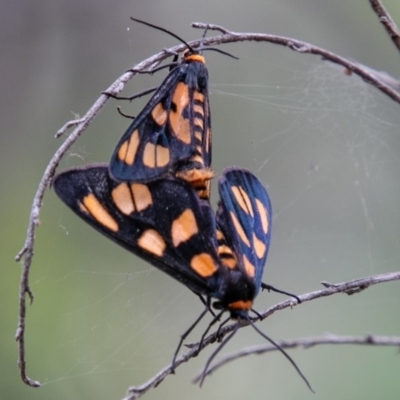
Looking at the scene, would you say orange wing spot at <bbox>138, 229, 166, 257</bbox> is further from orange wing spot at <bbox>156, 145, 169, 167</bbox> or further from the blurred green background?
the blurred green background

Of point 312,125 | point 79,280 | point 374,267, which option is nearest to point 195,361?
point 79,280

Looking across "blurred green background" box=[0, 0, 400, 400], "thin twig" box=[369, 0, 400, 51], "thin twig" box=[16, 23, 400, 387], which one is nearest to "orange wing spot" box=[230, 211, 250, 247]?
"thin twig" box=[16, 23, 400, 387]

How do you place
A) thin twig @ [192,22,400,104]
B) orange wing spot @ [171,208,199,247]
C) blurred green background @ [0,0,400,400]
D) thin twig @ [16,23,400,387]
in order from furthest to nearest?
blurred green background @ [0,0,400,400] < thin twig @ [192,22,400,104] < orange wing spot @ [171,208,199,247] < thin twig @ [16,23,400,387]

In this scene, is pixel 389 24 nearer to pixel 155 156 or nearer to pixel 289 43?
pixel 289 43

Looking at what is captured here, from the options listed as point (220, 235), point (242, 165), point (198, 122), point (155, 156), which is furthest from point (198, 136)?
point (242, 165)

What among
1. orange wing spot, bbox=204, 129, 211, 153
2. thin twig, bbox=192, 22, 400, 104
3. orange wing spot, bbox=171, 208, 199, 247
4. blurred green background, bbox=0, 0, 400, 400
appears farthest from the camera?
blurred green background, bbox=0, 0, 400, 400

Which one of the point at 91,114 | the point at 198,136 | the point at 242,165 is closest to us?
the point at 91,114

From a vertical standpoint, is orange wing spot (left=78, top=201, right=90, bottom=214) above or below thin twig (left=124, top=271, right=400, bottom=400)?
above
